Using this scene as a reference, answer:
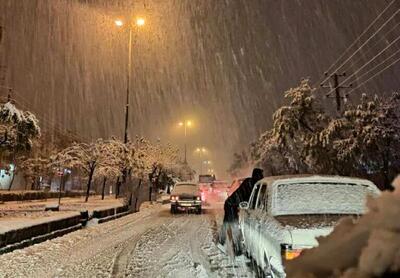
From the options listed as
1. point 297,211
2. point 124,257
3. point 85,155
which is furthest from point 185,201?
point 297,211

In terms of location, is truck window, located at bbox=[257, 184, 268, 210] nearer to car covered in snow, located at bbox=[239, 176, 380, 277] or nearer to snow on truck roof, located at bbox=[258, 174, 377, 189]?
car covered in snow, located at bbox=[239, 176, 380, 277]

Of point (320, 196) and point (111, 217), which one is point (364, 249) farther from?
point (111, 217)

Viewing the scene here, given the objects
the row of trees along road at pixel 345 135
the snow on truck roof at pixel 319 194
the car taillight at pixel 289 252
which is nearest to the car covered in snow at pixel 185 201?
the row of trees along road at pixel 345 135

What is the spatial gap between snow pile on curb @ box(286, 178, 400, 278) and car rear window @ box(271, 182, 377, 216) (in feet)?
13.6

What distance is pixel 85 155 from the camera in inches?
1122

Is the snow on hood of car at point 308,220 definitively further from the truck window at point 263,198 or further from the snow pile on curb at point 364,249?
the snow pile on curb at point 364,249

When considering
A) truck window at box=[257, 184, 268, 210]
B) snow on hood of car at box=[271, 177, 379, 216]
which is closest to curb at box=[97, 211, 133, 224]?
truck window at box=[257, 184, 268, 210]

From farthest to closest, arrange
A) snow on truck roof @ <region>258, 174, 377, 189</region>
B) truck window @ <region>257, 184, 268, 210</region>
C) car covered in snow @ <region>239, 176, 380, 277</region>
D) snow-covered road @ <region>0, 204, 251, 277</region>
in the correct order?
snow-covered road @ <region>0, 204, 251, 277</region>, truck window @ <region>257, 184, 268, 210</region>, snow on truck roof @ <region>258, 174, 377, 189</region>, car covered in snow @ <region>239, 176, 380, 277</region>

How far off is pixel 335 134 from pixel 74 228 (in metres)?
17.9

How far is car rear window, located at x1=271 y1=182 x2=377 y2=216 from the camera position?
20.6 ft

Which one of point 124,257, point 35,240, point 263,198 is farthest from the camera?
point 35,240

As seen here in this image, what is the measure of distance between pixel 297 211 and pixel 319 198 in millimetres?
439

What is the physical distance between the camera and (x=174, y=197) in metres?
25.5

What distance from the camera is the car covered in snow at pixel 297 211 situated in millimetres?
5250
